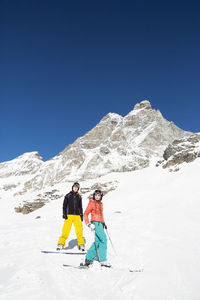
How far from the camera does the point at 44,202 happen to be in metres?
41.6

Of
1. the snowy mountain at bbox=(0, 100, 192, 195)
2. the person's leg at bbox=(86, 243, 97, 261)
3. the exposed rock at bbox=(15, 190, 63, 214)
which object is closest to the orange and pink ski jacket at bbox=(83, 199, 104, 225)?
the person's leg at bbox=(86, 243, 97, 261)

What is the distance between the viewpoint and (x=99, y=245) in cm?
512

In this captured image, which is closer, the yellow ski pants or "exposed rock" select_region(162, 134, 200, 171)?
the yellow ski pants

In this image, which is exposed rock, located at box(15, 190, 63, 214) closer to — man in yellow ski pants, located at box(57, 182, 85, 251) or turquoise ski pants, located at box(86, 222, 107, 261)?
man in yellow ski pants, located at box(57, 182, 85, 251)

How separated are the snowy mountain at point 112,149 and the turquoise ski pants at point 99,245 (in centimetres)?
6616

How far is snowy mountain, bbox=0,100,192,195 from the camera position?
274 feet

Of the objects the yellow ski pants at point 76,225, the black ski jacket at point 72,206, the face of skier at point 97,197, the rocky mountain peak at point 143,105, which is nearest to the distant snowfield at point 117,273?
the yellow ski pants at point 76,225

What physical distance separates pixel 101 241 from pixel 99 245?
111 millimetres

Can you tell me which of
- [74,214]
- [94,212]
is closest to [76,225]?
[74,214]

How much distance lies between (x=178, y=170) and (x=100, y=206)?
37176 millimetres

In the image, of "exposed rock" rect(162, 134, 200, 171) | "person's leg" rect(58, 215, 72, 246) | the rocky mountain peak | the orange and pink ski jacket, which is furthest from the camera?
the rocky mountain peak

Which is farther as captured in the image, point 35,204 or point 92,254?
point 35,204

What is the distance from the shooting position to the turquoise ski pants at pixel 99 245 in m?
4.84

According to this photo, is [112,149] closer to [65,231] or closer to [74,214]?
[74,214]
